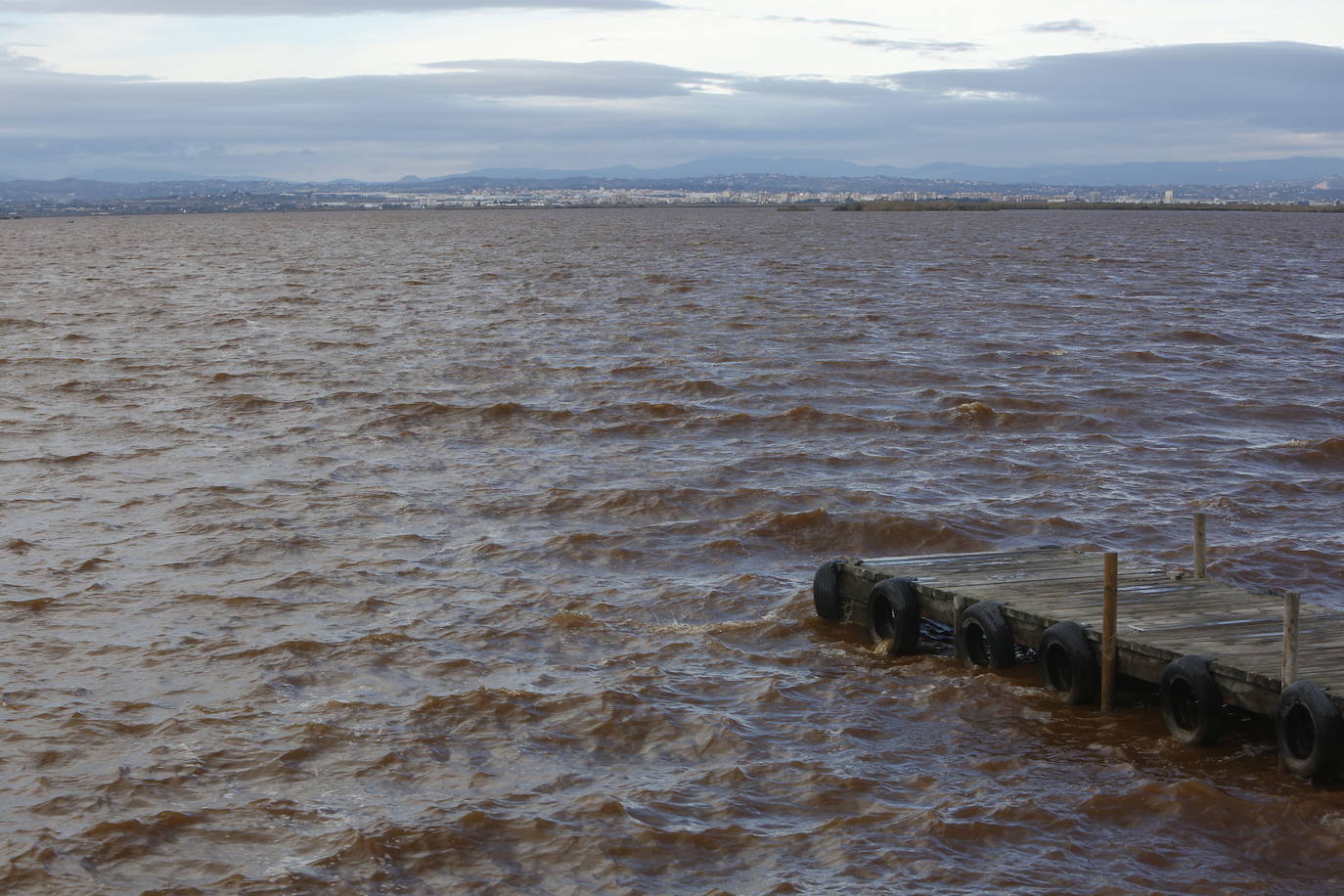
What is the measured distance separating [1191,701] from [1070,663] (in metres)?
1.17

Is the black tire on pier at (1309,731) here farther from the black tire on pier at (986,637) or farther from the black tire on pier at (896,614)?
the black tire on pier at (896,614)

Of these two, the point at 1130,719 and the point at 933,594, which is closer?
the point at 1130,719

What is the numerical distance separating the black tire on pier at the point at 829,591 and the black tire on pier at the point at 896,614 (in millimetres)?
763

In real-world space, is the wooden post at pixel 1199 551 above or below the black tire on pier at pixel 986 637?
above

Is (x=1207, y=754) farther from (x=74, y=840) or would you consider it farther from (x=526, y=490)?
(x=526, y=490)

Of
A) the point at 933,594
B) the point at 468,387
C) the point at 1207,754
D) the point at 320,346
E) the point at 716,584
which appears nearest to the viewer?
the point at 1207,754

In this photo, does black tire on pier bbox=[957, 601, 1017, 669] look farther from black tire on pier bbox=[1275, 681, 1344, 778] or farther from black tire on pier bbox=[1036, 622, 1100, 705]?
black tire on pier bbox=[1275, 681, 1344, 778]

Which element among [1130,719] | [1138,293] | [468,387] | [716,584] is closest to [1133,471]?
[716,584]

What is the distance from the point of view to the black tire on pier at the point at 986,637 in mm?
13719

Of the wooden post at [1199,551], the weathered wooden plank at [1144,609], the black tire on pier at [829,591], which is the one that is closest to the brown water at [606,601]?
the black tire on pier at [829,591]

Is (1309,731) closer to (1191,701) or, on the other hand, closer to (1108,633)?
(1191,701)

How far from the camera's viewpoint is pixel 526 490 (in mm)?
21188

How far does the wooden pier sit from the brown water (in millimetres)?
346

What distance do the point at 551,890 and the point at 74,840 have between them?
143 inches
